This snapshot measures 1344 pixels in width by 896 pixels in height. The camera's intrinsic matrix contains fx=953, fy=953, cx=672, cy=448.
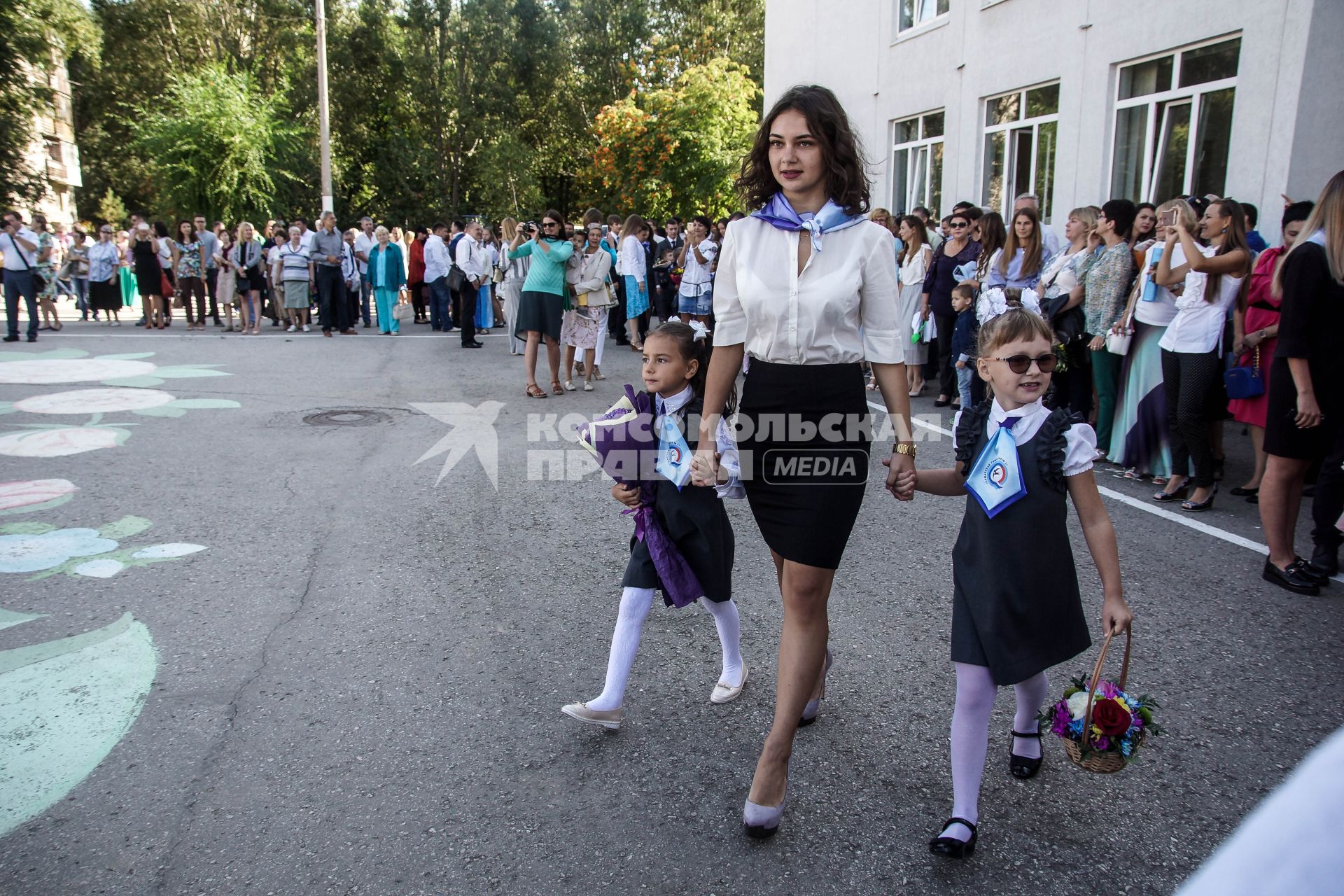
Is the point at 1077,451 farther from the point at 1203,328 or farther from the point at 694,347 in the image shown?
the point at 1203,328

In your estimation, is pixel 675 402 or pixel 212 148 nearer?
pixel 675 402

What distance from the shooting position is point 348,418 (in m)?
9.29

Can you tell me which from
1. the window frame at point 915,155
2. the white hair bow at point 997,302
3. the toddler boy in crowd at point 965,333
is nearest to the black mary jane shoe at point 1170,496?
the white hair bow at point 997,302

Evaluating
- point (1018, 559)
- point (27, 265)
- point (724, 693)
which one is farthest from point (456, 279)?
point (1018, 559)

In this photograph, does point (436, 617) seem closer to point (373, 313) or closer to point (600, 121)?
point (373, 313)

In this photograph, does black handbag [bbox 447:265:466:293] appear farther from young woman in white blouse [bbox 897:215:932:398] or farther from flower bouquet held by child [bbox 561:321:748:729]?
flower bouquet held by child [bbox 561:321:748:729]

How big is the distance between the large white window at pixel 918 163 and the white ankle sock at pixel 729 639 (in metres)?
14.4

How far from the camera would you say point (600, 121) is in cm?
2836

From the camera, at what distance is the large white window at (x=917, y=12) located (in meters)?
16.2

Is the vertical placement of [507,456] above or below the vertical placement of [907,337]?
below

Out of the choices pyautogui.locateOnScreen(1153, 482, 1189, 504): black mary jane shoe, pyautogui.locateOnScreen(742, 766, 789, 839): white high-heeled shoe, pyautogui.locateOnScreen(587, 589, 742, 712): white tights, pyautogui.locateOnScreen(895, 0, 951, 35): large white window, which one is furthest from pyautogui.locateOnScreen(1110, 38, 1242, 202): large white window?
pyautogui.locateOnScreen(742, 766, 789, 839): white high-heeled shoe

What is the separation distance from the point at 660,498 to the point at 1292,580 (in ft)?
11.5

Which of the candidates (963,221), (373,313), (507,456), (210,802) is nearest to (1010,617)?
(210,802)

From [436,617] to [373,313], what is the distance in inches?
809
